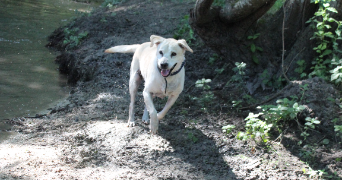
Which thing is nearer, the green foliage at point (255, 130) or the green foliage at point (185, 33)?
the green foliage at point (255, 130)

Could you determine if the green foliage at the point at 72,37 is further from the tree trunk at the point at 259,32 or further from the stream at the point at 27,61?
the tree trunk at the point at 259,32

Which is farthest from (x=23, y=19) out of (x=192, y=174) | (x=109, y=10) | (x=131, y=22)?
(x=192, y=174)

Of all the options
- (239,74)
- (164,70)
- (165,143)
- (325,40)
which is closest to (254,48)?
(239,74)

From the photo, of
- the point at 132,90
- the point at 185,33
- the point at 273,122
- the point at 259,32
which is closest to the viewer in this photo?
the point at 273,122

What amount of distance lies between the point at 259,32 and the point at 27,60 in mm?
6037

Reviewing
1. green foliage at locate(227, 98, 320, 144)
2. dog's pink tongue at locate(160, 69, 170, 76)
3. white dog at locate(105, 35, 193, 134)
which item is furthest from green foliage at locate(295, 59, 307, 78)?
dog's pink tongue at locate(160, 69, 170, 76)

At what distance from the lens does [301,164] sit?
4426 mm

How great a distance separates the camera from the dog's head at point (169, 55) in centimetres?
→ 496

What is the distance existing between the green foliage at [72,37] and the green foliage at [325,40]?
6.52 m

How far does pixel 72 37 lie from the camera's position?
10.7 m

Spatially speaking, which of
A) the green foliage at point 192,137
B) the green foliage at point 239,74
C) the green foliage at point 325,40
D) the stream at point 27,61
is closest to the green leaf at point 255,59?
the green foliage at point 239,74

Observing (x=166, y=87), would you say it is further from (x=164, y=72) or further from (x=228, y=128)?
(x=228, y=128)

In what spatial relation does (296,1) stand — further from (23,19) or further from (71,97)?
(23,19)

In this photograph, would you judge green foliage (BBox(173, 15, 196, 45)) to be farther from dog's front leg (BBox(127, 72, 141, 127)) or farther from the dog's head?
the dog's head
